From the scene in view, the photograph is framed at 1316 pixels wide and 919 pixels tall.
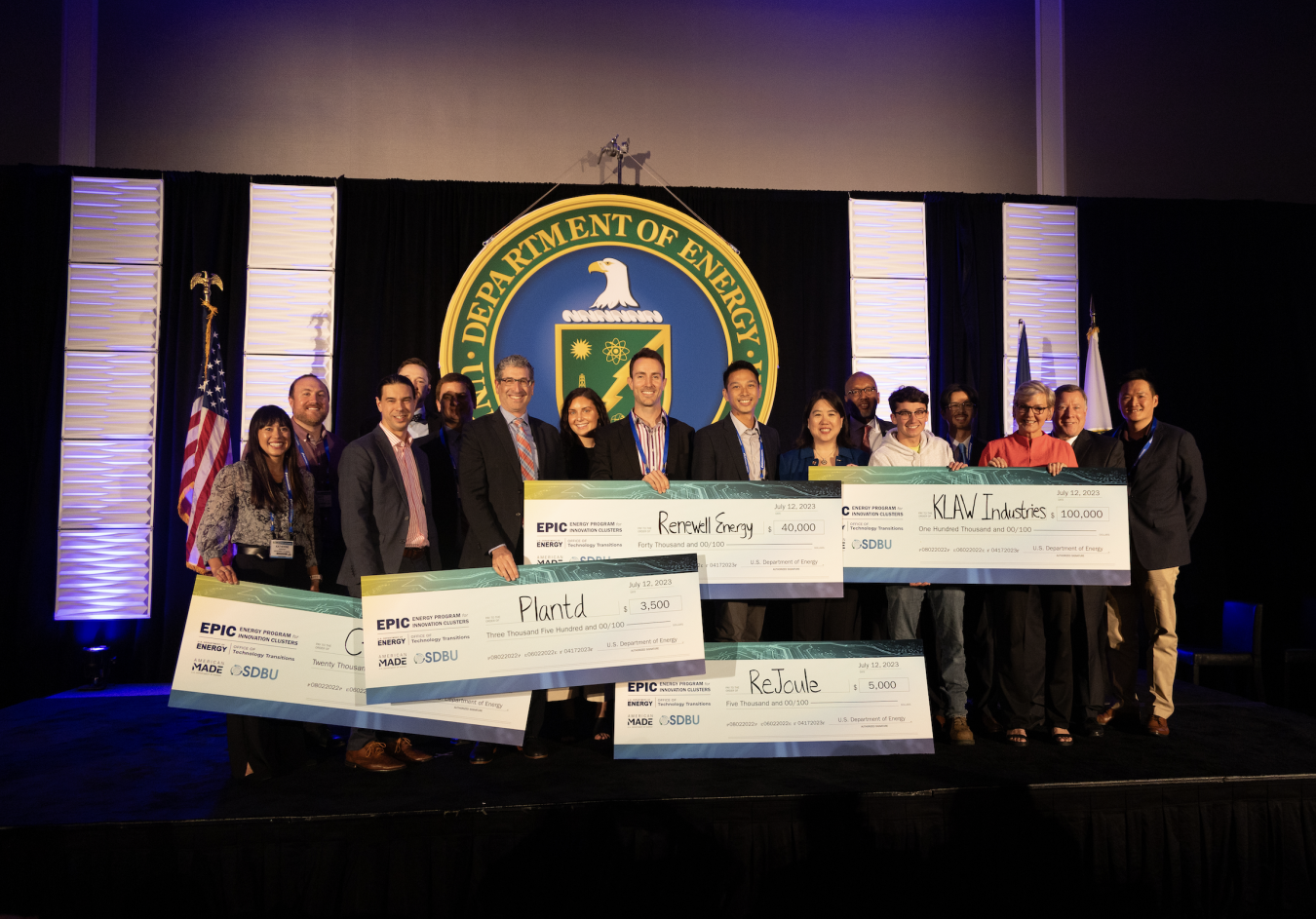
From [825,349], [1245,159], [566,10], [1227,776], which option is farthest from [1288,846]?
[566,10]


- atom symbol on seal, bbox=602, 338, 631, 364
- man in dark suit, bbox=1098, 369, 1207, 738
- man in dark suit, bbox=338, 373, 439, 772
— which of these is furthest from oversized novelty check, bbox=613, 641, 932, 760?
atom symbol on seal, bbox=602, 338, 631, 364

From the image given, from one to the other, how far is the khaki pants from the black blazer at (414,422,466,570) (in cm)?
318

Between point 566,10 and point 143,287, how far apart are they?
3596 millimetres

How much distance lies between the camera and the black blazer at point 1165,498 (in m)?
3.56

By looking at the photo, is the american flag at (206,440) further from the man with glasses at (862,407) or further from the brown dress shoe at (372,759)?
the man with glasses at (862,407)

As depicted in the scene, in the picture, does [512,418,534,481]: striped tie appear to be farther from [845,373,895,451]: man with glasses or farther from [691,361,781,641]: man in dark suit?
[845,373,895,451]: man with glasses

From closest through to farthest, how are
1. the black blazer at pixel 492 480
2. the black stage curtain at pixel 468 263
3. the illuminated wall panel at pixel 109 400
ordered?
the black blazer at pixel 492 480 < the illuminated wall panel at pixel 109 400 < the black stage curtain at pixel 468 263

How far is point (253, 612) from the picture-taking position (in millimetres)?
2902

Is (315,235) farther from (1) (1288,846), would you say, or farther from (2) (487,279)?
(1) (1288,846)

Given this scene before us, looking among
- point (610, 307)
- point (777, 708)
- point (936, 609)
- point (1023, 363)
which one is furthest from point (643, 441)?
point (1023, 363)

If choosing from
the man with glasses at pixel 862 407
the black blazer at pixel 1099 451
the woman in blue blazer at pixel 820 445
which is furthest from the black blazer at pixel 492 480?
the black blazer at pixel 1099 451

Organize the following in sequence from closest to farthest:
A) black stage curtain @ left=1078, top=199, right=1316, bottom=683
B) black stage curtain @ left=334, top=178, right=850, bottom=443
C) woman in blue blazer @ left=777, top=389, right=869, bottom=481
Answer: woman in blue blazer @ left=777, top=389, right=869, bottom=481 < black stage curtain @ left=334, top=178, right=850, bottom=443 < black stage curtain @ left=1078, top=199, right=1316, bottom=683

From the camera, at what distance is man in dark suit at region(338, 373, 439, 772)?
3.10 metres

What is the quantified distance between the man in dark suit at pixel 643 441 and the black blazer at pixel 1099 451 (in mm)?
1886
